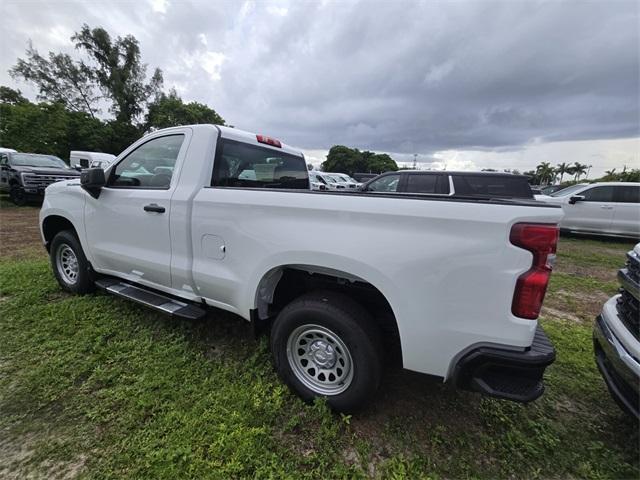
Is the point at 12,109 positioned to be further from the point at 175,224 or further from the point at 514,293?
the point at 514,293

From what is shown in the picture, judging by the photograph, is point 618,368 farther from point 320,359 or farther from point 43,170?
point 43,170

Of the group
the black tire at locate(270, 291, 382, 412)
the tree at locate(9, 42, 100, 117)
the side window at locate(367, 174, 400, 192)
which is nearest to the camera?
→ the black tire at locate(270, 291, 382, 412)

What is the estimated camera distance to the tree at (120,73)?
29750 mm

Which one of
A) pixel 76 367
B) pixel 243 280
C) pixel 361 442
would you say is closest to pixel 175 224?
pixel 243 280

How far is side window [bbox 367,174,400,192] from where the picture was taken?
320 inches

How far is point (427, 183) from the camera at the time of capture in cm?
733

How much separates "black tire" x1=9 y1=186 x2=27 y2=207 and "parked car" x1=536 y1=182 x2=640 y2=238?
15927 millimetres

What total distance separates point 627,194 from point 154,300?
1146cm

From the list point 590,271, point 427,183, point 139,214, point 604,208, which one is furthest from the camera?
point 604,208

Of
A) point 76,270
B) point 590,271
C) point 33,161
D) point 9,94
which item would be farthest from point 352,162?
point 76,270

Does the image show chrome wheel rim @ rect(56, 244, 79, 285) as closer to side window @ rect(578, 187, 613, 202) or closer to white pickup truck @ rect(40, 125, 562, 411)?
white pickup truck @ rect(40, 125, 562, 411)

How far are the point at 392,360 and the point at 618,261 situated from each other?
6717 mm

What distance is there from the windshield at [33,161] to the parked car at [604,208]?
1622cm

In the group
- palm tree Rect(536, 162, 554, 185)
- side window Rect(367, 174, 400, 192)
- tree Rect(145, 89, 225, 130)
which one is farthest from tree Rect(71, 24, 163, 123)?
palm tree Rect(536, 162, 554, 185)
